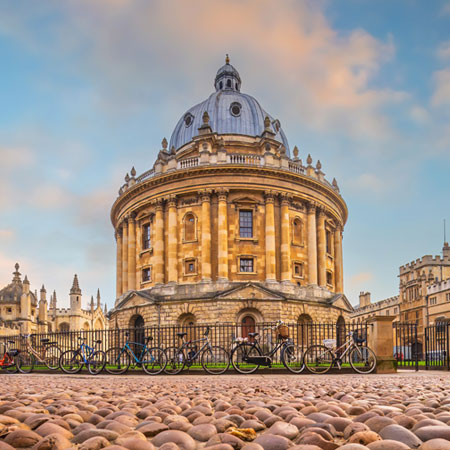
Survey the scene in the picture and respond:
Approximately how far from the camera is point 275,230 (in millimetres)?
38656

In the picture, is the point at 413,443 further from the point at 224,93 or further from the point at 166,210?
the point at 224,93

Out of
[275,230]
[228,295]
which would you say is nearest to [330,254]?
[275,230]

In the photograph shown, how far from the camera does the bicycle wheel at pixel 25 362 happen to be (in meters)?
18.2

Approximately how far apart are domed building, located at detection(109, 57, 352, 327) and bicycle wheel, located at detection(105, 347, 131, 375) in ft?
60.6

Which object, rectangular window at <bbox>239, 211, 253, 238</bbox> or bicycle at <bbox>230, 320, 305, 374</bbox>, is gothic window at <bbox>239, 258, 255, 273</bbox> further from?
bicycle at <bbox>230, 320, 305, 374</bbox>

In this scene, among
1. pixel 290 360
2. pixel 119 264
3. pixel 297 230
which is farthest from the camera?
pixel 119 264

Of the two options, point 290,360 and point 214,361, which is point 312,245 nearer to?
point 214,361

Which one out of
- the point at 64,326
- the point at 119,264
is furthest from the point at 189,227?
the point at 64,326

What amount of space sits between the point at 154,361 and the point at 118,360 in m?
1.44

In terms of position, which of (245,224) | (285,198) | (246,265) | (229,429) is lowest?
(229,429)

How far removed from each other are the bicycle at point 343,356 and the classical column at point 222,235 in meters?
22.0

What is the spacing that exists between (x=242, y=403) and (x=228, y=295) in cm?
3082

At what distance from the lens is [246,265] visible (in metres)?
38.0

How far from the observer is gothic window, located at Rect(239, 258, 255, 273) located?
37.9 meters
